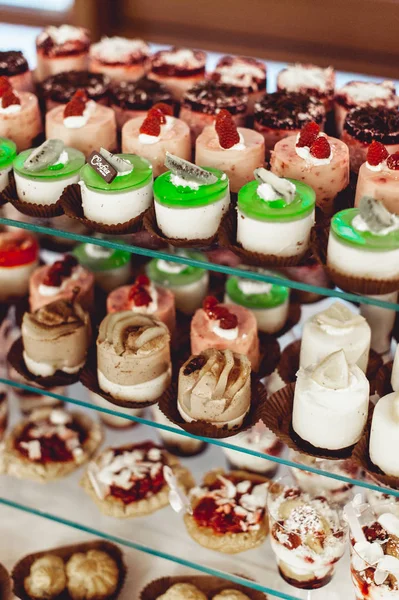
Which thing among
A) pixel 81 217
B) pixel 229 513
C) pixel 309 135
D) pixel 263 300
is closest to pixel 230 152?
pixel 309 135

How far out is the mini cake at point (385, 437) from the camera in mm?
1832

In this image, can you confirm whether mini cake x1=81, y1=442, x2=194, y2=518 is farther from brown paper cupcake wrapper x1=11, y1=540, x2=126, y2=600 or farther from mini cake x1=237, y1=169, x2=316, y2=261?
mini cake x1=237, y1=169, x2=316, y2=261

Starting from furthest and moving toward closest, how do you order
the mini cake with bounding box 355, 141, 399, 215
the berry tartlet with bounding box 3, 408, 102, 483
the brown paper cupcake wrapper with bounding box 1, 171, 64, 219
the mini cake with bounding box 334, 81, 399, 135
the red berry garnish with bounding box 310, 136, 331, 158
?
the berry tartlet with bounding box 3, 408, 102, 483 < the mini cake with bounding box 334, 81, 399, 135 < the brown paper cupcake wrapper with bounding box 1, 171, 64, 219 < the red berry garnish with bounding box 310, 136, 331, 158 < the mini cake with bounding box 355, 141, 399, 215

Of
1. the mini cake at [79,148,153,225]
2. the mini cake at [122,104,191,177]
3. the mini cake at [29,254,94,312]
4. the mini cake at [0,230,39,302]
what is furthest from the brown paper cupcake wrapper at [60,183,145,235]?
the mini cake at [0,230,39,302]

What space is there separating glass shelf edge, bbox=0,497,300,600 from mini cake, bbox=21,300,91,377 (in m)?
0.57

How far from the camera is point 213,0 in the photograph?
3.32 m

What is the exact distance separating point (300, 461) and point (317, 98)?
1.17 m

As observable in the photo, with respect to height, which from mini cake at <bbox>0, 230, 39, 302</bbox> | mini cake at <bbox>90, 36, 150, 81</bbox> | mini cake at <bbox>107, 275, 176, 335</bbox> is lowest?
mini cake at <bbox>0, 230, 39, 302</bbox>

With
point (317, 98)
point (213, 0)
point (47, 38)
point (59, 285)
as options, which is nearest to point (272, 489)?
point (59, 285)

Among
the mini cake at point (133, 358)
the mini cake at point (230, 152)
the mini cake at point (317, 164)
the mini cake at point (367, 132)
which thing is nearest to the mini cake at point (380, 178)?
the mini cake at point (317, 164)

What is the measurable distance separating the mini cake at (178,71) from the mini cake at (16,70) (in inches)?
18.3

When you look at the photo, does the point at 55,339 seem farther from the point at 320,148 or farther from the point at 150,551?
the point at 320,148

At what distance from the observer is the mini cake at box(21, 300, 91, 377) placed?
2.29 metres

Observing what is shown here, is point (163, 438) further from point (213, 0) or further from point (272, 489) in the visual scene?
point (213, 0)
